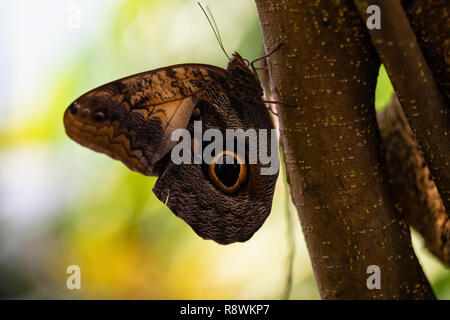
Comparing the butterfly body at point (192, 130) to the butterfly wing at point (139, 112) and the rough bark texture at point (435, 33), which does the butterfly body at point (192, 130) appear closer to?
the butterfly wing at point (139, 112)

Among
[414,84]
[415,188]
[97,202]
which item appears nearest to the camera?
[414,84]

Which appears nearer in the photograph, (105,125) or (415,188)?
(105,125)

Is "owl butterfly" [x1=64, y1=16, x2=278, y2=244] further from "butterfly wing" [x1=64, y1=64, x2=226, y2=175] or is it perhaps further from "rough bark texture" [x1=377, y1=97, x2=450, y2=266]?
"rough bark texture" [x1=377, y1=97, x2=450, y2=266]

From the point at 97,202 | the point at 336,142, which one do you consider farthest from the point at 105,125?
the point at 97,202

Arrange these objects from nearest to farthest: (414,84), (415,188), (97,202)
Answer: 1. (414,84)
2. (415,188)
3. (97,202)

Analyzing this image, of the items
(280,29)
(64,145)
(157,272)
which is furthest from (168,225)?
(280,29)

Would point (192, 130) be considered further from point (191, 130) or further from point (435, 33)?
point (435, 33)
